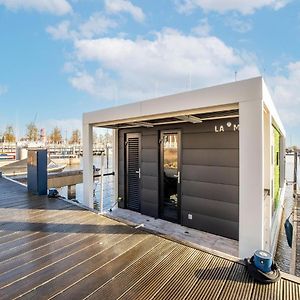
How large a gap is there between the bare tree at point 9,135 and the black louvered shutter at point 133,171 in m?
33.2

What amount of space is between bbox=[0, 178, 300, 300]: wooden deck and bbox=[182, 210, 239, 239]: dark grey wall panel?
197 centimetres

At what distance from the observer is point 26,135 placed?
31547mm

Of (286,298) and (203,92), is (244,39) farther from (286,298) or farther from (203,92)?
(286,298)

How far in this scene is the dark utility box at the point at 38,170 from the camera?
4.51m

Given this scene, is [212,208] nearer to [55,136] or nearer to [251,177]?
[251,177]

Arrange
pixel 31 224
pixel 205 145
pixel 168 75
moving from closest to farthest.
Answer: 1. pixel 31 224
2. pixel 205 145
3. pixel 168 75

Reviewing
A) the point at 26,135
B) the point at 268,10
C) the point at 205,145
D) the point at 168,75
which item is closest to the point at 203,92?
the point at 205,145

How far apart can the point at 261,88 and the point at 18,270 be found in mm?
2786

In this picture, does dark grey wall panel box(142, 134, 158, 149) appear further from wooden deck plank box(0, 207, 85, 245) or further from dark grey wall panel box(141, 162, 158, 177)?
wooden deck plank box(0, 207, 85, 245)

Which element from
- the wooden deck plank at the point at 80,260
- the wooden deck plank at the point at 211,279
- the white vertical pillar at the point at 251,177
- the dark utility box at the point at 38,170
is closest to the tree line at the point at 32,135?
the dark utility box at the point at 38,170

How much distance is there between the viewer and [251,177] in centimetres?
213

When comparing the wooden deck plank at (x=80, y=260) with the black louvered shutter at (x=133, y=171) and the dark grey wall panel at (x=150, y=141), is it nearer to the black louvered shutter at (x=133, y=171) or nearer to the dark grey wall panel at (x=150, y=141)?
the dark grey wall panel at (x=150, y=141)

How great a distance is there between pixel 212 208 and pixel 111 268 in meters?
2.75

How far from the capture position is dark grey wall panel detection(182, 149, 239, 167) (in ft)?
12.6
